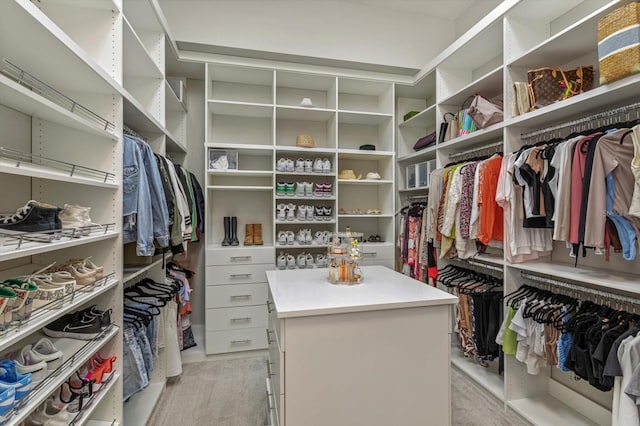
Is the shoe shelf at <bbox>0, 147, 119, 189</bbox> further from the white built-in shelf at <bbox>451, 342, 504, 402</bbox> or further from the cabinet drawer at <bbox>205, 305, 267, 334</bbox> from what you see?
the white built-in shelf at <bbox>451, 342, 504, 402</bbox>

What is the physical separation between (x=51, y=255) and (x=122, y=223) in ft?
1.22

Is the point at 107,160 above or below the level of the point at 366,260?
above

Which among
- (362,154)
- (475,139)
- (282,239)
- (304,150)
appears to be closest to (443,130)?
(475,139)

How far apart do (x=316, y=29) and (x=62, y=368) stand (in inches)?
125

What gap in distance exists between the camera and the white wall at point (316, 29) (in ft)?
9.09

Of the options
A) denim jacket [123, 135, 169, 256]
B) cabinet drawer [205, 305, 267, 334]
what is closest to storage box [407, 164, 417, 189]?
cabinet drawer [205, 305, 267, 334]

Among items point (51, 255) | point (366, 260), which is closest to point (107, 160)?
point (51, 255)

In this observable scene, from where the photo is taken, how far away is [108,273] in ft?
5.07

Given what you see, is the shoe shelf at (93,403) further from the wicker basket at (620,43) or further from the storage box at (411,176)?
the storage box at (411,176)

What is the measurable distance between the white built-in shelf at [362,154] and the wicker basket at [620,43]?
6.37 ft

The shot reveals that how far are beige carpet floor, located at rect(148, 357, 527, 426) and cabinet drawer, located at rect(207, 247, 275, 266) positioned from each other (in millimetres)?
894

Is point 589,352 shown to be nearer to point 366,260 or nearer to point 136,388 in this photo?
point 366,260

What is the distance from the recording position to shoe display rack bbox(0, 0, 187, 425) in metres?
1.13

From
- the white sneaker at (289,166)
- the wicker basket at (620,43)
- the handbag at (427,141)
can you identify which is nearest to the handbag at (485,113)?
the handbag at (427,141)
